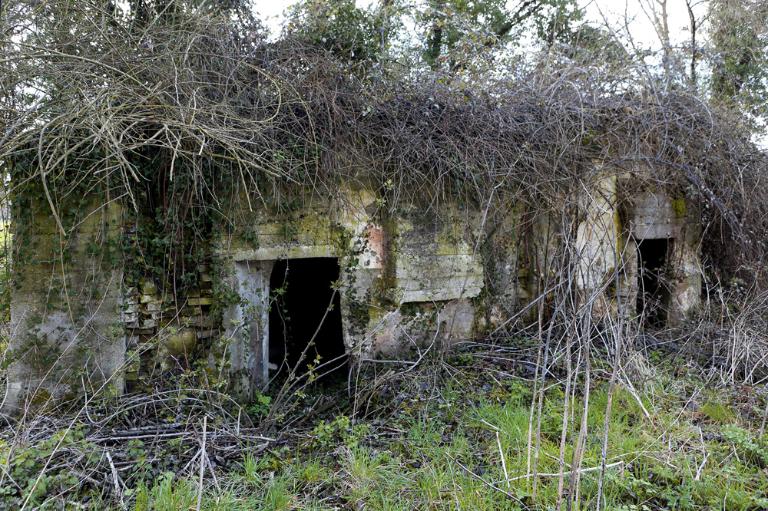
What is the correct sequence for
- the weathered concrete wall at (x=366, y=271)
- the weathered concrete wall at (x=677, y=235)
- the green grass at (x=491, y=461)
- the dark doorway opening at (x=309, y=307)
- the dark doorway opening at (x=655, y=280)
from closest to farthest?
1. the green grass at (x=491, y=461)
2. the weathered concrete wall at (x=366, y=271)
3. the weathered concrete wall at (x=677, y=235)
4. the dark doorway opening at (x=655, y=280)
5. the dark doorway opening at (x=309, y=307)

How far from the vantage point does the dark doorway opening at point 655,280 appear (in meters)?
6.72

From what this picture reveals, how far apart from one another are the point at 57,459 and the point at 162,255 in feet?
6.69

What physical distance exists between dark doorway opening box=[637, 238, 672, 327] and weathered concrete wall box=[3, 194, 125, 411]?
250 inches

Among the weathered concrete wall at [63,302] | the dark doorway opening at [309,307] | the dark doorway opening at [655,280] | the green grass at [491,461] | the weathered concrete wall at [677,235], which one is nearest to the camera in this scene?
the green grass at [491,461]

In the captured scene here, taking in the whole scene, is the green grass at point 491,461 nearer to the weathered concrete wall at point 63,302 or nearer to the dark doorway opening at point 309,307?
the weathered concrete wall at point 63,302

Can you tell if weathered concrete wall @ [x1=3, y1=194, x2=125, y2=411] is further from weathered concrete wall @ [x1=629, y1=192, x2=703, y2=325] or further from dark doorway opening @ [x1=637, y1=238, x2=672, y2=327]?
dark doorway opening @ [x1=637, y1=238, x2=672, y2=327]

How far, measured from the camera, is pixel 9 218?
4.54 metres

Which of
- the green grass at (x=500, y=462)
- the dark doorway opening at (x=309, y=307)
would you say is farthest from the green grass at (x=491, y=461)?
the dark doorway opening at (x=309, y=307)

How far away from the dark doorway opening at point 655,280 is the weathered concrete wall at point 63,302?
634 centimetres

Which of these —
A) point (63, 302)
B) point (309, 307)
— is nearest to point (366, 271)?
point (309, 307)

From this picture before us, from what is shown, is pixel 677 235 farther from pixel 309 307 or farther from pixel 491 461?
pixel 309 307

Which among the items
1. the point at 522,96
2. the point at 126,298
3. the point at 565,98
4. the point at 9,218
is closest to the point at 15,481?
the point at 126,298

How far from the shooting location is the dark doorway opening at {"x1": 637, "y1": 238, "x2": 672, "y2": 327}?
22.0 feet

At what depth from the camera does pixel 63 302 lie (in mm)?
4426
